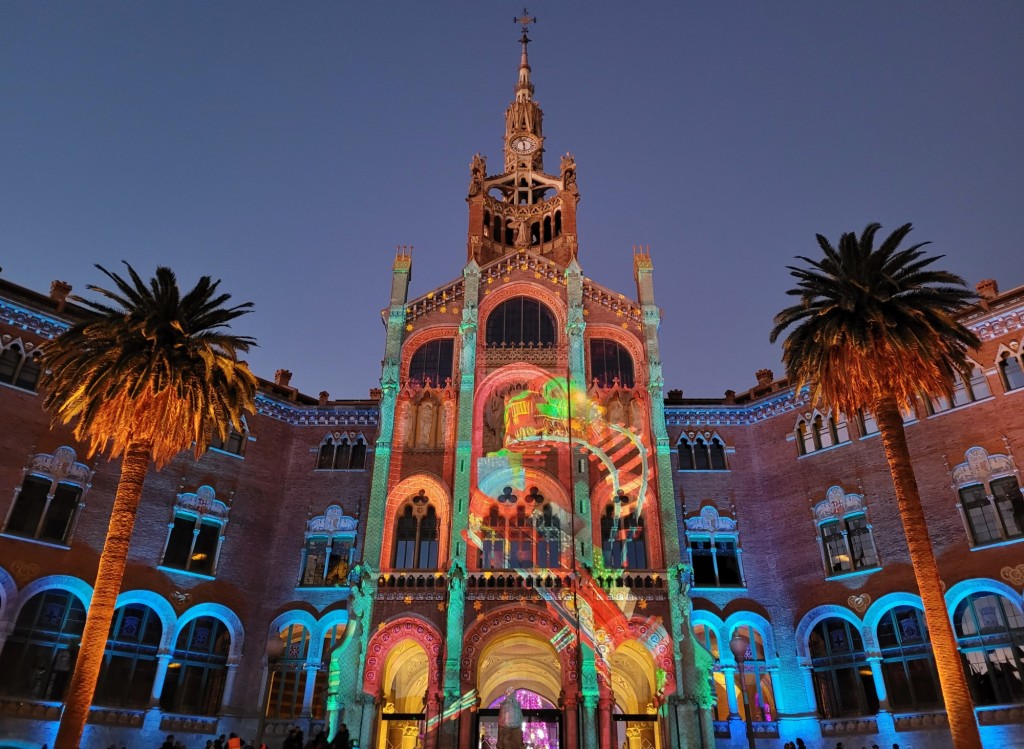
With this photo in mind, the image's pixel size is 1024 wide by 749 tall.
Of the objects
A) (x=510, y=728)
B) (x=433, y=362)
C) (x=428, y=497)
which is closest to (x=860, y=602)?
(x=510, y=728)

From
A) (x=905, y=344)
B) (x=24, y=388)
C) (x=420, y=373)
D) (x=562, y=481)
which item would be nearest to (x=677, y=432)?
(x=562, y=481)

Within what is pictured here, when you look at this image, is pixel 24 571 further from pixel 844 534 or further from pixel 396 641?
pixel 844 534

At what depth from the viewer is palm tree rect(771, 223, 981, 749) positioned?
2323cm

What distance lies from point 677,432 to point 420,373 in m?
13.0

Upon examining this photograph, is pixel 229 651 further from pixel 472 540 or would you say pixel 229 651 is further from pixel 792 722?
pixel 792 722

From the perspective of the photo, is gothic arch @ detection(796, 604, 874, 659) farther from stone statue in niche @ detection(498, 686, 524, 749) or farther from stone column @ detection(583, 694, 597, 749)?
stone statue in niche @ detection(498, 686, 524, 749)

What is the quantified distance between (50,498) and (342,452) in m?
12.6

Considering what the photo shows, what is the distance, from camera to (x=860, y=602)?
30938mm

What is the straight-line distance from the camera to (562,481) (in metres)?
33.6

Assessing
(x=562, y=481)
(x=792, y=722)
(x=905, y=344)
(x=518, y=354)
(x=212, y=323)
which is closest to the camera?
(x=905, y=344)

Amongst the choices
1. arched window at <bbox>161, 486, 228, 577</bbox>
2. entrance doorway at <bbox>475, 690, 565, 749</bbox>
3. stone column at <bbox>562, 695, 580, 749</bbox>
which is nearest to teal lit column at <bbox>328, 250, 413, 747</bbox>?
entrance doorway at <bbox>475, 690, 565, 749</bbox>

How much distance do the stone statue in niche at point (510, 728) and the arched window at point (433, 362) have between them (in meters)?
16.1

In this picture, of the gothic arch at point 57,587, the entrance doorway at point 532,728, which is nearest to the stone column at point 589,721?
the entrance doorway at point 532,728

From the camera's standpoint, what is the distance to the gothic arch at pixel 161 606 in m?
30.7
